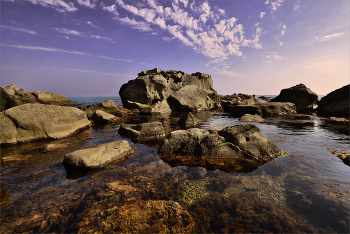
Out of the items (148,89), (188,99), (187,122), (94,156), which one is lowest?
(94,156)

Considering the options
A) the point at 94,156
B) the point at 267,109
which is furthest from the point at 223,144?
the point at 267,109

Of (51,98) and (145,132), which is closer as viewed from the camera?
(145,132)

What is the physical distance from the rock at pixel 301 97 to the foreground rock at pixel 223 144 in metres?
22.9

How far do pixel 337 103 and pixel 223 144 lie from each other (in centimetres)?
2191

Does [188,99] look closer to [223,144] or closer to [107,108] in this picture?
[107,108]

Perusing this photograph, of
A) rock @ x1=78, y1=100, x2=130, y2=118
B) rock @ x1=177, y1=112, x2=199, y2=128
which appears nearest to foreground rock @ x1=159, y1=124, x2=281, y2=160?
rock @ x1=177, y1=112, x2=199, y2=128

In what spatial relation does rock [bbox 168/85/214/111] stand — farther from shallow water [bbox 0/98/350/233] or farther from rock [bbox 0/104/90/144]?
shallow water [bbox 0/98/350/233]

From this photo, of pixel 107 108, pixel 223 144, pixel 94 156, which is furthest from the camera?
pixel 107 108

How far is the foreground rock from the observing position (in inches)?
237

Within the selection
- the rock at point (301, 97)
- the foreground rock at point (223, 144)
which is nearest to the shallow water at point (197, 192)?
the foreground rock at point (223, 144)

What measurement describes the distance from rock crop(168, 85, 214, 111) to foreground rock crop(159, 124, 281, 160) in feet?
58.9

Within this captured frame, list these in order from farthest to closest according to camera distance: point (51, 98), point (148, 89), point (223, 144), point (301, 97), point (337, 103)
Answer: point (51, 98), point (148, 89), point (301, 97), point (337, 103), point (223, 144)

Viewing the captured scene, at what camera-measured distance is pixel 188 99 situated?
25.4 metres

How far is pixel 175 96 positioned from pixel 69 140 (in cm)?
1826
